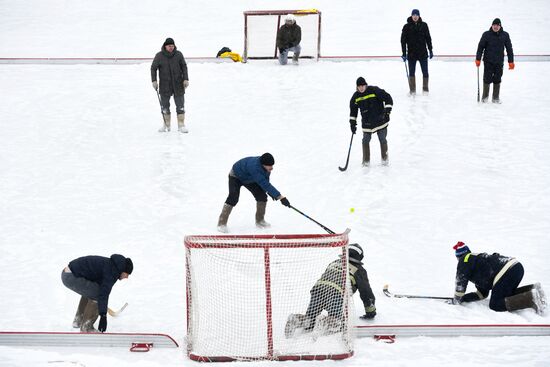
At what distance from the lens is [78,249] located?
10094 millimetres

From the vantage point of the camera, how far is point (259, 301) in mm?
8055

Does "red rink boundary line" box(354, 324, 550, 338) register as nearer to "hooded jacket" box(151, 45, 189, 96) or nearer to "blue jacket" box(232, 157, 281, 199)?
"blue jacket" box(232, 157, 281, 199)

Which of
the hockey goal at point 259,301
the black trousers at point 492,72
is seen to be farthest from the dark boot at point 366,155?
the hockey goal at point 259,301

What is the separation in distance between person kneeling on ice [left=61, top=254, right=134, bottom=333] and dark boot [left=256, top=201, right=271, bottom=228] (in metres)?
2.84

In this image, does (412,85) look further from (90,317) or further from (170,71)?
(90,317)

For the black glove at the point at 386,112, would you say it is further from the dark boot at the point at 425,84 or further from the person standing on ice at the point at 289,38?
the person standing on ice at the point at 289,38

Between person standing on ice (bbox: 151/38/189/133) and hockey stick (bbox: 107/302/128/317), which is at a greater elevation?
person standing on ice (bbox: 151/38/189/133)

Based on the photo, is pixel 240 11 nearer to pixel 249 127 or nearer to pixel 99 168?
pixel 249 127

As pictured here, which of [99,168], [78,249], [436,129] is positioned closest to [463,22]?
[436,129]

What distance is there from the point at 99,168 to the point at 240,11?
45.1 ft

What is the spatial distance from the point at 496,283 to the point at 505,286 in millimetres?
95

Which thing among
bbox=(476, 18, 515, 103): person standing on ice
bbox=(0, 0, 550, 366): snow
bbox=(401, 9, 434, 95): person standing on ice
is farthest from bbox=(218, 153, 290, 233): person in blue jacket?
bbox=(476, 18, 515, 103): person standing on ice

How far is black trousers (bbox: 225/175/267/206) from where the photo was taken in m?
10.2

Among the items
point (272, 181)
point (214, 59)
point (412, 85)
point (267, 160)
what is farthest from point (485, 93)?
point (267, 160)
